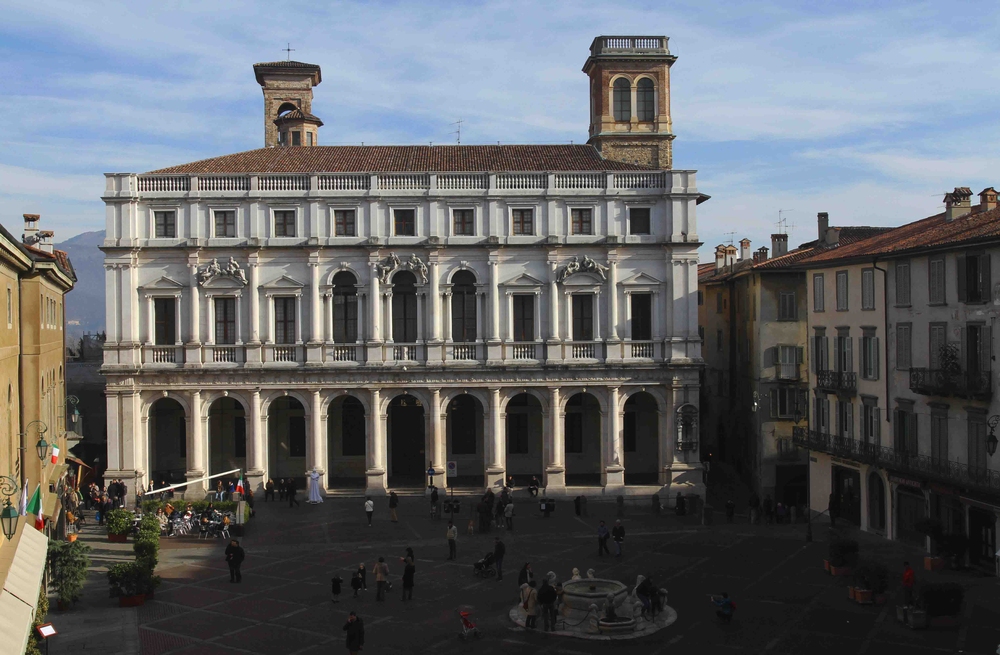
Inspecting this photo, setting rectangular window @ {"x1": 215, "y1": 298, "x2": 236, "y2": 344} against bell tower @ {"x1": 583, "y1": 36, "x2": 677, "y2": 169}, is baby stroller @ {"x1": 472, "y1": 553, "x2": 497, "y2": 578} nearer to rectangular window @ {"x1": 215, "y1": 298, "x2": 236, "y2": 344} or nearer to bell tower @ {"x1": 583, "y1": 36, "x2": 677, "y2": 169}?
rectangular window @ {"x1": 215, "y1": 298, "x2": 236, "y2": 344}

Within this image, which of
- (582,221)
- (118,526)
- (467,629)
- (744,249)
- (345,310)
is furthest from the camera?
(744,249)

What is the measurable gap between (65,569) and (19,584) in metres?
9.31

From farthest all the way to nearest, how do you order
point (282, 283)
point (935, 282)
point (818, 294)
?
point (282, 283) < point (818, 294) < point (935, 282)

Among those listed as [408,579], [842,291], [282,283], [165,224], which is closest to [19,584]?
[408,579]

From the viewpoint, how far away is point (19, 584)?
2075 cm

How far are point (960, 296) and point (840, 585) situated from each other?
11097mm

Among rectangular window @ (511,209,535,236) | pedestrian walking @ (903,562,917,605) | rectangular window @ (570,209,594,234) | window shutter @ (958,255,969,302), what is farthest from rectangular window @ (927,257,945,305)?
rectangular window @ (511,209,535,236)

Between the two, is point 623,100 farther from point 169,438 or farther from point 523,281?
point 169,438

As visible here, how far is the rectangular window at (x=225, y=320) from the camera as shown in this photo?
168ft

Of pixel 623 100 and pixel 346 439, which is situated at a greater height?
pixel 623 100

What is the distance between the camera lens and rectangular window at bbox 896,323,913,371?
39.2m

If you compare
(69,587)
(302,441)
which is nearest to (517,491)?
(302,441)

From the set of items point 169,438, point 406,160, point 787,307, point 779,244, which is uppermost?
point 406,160

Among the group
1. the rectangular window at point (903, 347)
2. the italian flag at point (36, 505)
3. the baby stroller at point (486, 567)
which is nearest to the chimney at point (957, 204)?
the rectangular window at point (903, 347)
